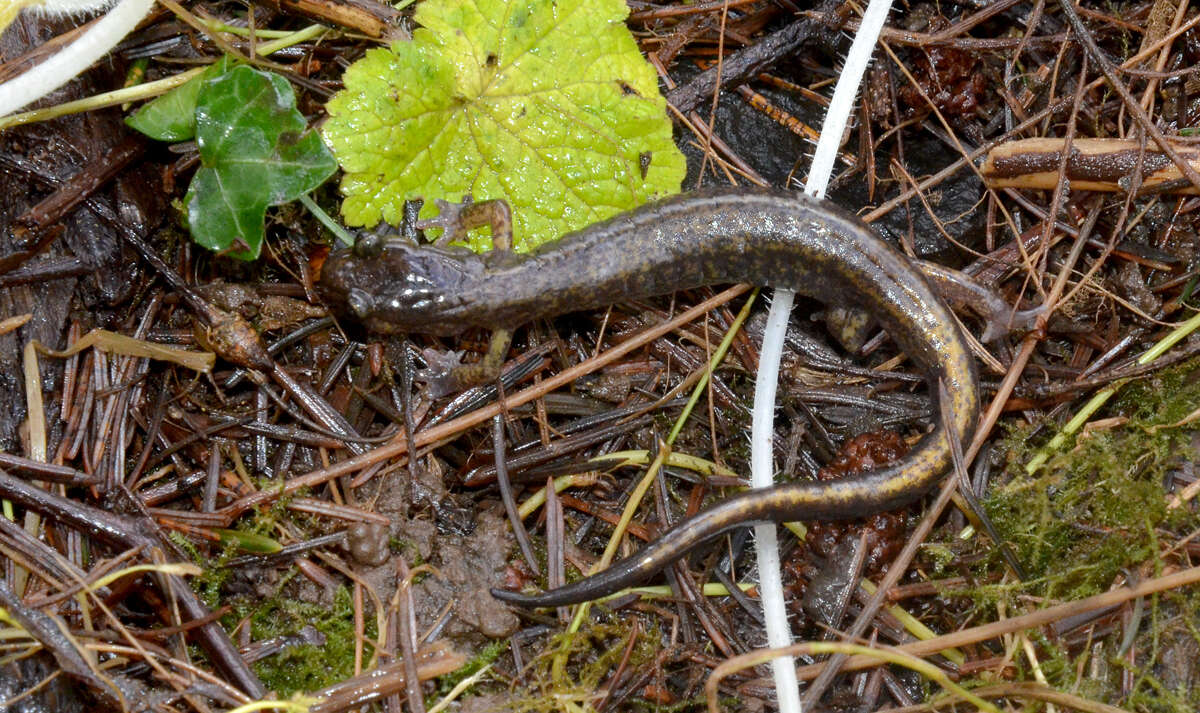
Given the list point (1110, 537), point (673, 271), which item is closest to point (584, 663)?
point (673, 271)

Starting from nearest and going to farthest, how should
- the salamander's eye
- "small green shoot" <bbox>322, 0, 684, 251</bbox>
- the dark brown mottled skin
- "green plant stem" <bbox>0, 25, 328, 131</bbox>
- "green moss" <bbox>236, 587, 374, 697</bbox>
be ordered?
"green moss" <bbox>236, 587, 374, 697</bbox> → "green plant stem" <bbox>0, 25, 328, 131</bbox> → "small green shoot" <bbox>322, 0, 684, 251</bbox> → the salamander's eye → the dark brown mottled skin

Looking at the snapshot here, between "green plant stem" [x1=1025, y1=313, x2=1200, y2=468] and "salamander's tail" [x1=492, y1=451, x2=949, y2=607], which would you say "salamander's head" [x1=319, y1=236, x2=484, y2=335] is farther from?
"green plant stem" [x1=1025, y1=313, x2=1200, y2=468]

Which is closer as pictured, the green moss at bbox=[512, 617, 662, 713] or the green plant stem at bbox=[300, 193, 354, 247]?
the green moss at bbox=[512, 617, 662, 713]

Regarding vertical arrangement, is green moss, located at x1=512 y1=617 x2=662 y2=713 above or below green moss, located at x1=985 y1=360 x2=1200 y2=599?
below

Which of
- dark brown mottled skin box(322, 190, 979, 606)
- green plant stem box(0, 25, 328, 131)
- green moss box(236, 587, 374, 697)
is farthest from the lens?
→ dark brown mottled skin box(322, 190, 979, 606)

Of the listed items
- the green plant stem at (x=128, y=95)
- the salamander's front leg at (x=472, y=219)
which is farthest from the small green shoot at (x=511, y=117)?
the green plant stem at (x=128, y=95)

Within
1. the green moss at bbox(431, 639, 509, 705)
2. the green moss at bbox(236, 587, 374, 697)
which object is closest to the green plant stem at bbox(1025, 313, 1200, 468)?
the green moss at bbox(431, 639, 509, 705)

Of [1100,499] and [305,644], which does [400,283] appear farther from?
[1100,499]
